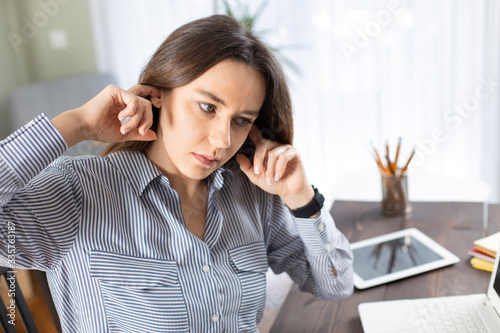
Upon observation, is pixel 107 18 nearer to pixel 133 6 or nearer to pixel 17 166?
pixel 133 6

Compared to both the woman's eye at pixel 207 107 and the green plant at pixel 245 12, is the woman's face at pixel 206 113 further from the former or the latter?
the green plant at pixel 245 12

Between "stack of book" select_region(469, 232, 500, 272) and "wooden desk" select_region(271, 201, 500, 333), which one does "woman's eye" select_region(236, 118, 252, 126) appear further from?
"stack of book" select_region(469, 232, 500, 272)

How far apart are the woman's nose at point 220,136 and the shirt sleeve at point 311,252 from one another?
0.30 meters

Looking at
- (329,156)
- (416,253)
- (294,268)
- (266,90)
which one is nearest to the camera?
(266,90)

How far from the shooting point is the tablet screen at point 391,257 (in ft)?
4.46

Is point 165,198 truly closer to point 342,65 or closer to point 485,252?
point 485,252

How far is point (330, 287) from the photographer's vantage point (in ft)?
4.03

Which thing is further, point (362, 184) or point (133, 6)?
point (133, 6)

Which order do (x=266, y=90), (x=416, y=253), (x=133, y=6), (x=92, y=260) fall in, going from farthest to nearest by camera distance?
(x=133, y=6) < (x=416, y=253) < (x=266, y=90) < (x=92, y=260)

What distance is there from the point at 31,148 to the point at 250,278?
55 centimetres

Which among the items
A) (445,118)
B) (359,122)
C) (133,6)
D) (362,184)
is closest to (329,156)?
(359,122)

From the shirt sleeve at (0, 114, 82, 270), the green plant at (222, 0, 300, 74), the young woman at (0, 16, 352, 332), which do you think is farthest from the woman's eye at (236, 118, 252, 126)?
the green plant at (222, 0, 300, 74)

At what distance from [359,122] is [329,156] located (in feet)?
1.04

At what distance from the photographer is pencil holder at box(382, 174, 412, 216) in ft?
5.47
